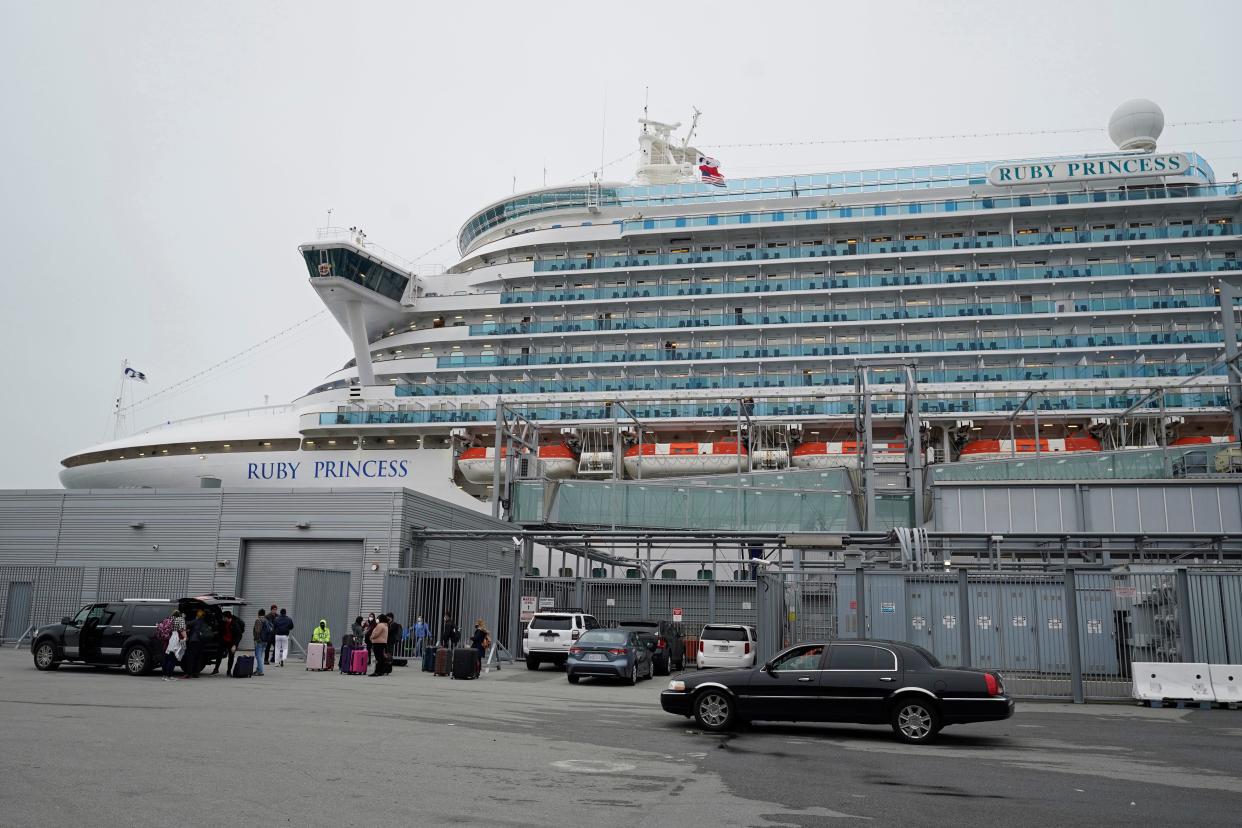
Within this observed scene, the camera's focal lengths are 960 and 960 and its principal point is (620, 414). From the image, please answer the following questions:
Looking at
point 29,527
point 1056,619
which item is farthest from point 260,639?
point 1056,619

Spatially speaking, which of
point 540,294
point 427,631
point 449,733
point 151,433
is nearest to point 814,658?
point 449,733

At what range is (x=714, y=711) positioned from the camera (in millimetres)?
12445

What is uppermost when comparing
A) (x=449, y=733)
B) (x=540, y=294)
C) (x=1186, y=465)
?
(x=540, y=294)

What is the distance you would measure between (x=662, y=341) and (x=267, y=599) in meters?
30.4

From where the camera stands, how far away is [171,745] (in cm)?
1006

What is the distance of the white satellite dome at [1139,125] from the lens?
183 feet

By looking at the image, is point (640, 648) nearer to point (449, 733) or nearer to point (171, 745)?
point (449, 733)

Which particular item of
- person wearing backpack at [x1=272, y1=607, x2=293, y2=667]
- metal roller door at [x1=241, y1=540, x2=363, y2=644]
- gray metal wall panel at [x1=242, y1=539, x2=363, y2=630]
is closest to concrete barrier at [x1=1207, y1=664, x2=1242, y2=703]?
person wearing backpack at [x1=272, y1=607, x2=293, y2=667]

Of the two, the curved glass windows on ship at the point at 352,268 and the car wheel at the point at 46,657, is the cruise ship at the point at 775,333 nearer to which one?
the curved glass windows on ship at the point at 352,268

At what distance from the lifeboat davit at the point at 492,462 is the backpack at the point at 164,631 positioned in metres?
29.9

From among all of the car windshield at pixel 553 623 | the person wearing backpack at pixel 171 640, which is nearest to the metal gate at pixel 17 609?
the person wearing backpack at pixel 171 640

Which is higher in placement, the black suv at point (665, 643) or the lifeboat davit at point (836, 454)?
the lifeboat davit at point (836, 454)

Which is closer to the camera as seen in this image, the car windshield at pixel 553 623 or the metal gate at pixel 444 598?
the car windshield at pixel 553 623

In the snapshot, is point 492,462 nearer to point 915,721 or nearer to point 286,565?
point 286,565
